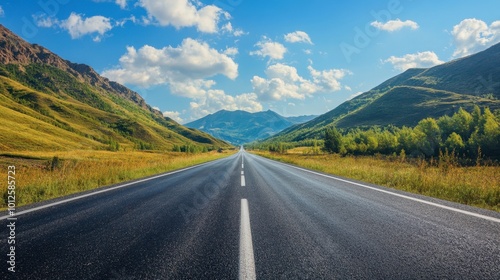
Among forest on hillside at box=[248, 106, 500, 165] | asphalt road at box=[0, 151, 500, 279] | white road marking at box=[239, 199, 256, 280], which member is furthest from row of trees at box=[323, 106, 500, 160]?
white road marking at box=[239, 199, 256, 280]

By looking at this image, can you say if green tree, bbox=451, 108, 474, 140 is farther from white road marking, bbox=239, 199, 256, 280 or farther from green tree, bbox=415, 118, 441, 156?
white road marking, bbox=239, 199, 256, 280

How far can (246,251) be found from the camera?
131 inches

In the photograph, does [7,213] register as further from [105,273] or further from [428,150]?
[428,150]

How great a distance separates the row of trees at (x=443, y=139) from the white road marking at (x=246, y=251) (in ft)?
209

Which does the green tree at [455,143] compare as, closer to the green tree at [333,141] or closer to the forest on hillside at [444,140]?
the forest on hillside at [444,140]

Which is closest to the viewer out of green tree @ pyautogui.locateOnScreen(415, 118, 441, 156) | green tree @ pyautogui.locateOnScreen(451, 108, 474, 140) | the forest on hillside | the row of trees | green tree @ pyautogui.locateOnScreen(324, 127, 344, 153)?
the forest on hillside

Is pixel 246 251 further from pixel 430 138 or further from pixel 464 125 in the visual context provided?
pixel 464 125

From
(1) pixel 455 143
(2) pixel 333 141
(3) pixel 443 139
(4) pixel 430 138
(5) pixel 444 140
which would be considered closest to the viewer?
(1) pixel 455 143

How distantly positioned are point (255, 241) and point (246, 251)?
423 mm

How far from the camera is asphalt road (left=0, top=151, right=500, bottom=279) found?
9.27ft

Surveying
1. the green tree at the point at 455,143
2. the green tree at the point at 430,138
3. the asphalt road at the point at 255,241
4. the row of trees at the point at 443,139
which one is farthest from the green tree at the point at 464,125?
the asphalt road at the point at 255,241

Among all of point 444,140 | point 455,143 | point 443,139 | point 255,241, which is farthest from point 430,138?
point 255,241

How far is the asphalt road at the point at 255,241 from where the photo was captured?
9.27 feet

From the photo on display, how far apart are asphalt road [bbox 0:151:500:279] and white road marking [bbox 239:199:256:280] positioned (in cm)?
1
